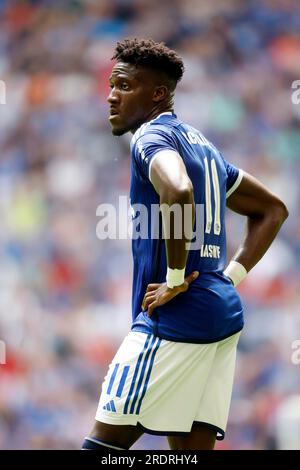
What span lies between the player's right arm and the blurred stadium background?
3.13 meters

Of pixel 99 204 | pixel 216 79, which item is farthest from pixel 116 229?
pixel 216 79

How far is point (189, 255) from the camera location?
3.88 m

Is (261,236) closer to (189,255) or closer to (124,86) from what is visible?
(189,255)

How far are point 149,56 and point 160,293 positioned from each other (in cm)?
105

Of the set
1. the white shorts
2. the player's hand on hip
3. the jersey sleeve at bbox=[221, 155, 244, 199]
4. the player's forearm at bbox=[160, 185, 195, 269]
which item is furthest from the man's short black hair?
the white shorts

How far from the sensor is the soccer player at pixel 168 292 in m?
3.76

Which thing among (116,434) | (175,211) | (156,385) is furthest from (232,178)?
(116,434)

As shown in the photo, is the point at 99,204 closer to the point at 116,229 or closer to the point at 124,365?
the point at 116,229

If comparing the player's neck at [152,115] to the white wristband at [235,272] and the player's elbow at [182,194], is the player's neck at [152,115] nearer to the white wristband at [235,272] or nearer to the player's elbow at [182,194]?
the player's elbow at [182,194]

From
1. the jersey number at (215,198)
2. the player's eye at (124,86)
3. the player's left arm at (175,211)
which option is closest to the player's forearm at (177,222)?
the player's left arm at (175,211)

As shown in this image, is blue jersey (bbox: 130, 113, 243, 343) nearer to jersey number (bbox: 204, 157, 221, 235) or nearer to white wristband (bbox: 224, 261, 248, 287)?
jersey number (bbox: 204, 157, 221, 235)

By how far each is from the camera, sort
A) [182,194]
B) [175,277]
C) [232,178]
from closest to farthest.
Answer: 1. [182,194]
2. [175,277]
3. [232,178]

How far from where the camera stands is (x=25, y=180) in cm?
969

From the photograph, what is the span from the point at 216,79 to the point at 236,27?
0.68 metres
